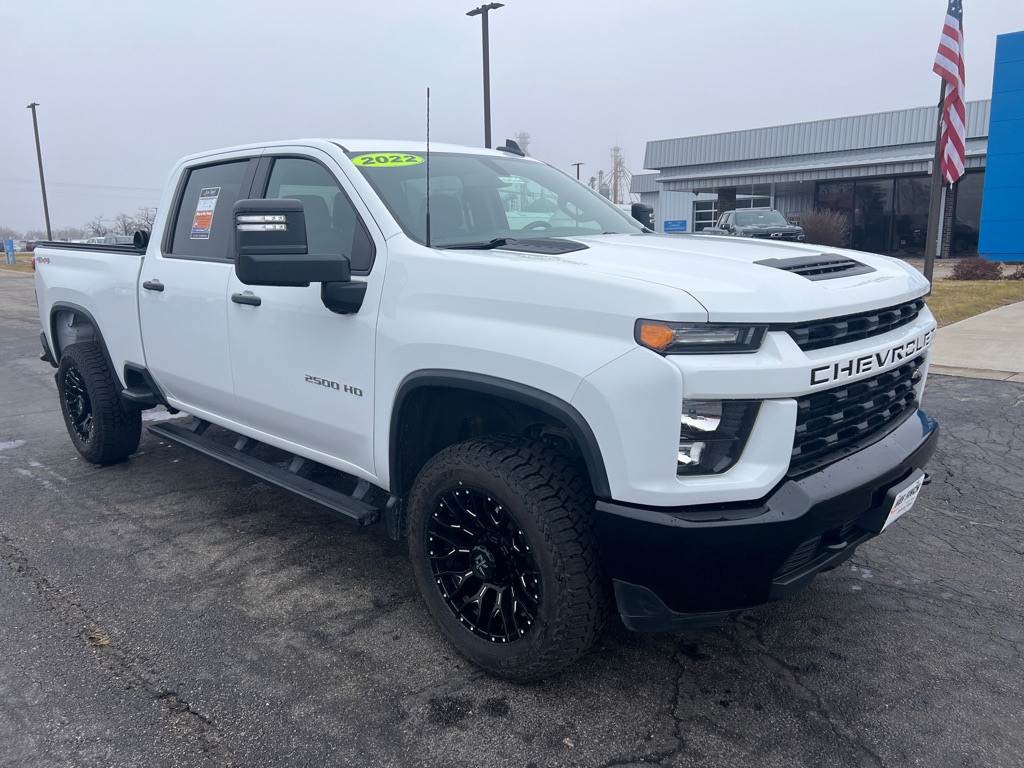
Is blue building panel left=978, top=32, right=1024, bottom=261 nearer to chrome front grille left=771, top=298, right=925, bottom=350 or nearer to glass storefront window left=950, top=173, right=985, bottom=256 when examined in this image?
glass storefront window left=950, top=173, right=985, bottom=256

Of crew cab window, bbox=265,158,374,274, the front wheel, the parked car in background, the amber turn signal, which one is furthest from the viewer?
the parked car in background

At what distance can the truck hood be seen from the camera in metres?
2.32

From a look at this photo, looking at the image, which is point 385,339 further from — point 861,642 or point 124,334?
point 124,334

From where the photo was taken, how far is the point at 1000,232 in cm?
2456

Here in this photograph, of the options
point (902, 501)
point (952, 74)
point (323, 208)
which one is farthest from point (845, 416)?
point (952, 74)

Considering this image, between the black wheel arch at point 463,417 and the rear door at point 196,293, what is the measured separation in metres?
1.28

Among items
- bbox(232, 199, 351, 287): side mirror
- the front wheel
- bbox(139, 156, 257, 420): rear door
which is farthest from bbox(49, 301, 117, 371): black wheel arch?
the front wheel

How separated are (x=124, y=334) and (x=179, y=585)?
75.3 inches

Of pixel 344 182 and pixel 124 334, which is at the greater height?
pixel 344 182

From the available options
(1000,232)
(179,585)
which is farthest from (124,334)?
(1000,232)

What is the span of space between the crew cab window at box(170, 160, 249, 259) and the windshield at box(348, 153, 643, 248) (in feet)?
3.30

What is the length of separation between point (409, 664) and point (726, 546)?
4.32 ft

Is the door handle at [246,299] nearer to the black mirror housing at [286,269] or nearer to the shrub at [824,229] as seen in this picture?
the black mirror housing at [286,269]

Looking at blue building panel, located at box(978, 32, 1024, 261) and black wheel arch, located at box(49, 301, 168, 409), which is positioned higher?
blue building panel, located at box(978, 32, 1024, 261)
